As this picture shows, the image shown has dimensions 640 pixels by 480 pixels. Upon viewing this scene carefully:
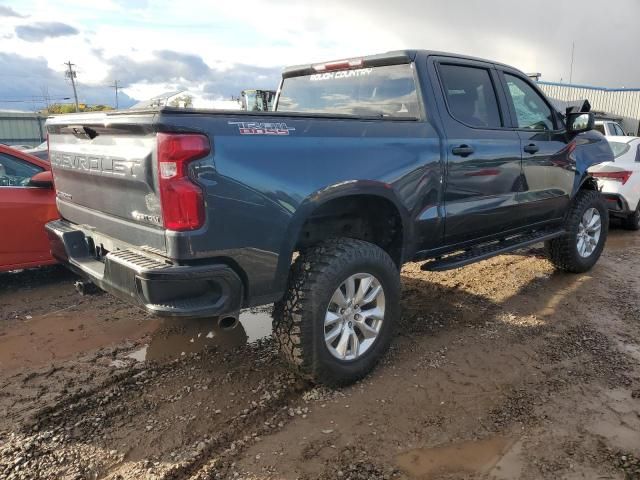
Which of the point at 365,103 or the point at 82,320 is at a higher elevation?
the point at 365,103

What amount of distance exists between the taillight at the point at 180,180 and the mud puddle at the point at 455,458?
62.0 inches

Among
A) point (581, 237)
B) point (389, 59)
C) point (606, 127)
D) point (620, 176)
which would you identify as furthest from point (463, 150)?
point (606, 127)

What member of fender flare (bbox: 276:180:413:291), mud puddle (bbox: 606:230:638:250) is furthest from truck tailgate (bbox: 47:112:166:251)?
mud puddle (bbox: 606:230:638:250)

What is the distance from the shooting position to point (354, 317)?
3264mm

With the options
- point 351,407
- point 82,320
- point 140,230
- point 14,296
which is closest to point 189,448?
point 351,407

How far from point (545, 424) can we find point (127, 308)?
345 centimetres

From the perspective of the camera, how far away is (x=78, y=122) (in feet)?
10.3

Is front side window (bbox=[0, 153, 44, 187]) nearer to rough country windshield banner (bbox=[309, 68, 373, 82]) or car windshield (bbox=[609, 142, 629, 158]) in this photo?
rough country windshield banner (bbox=[309, 68, 373, 82])

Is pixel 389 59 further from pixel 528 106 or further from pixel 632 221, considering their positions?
pixel 632 221

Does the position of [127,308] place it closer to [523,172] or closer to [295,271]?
[295,271]

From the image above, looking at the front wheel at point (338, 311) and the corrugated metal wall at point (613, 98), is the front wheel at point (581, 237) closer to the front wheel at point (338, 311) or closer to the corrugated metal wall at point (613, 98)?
the front wheel at point (338, 311)

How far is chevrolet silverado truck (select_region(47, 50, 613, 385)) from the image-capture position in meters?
2.57

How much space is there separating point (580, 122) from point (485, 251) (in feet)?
5.86

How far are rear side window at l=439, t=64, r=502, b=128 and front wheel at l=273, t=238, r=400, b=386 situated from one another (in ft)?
4.61
